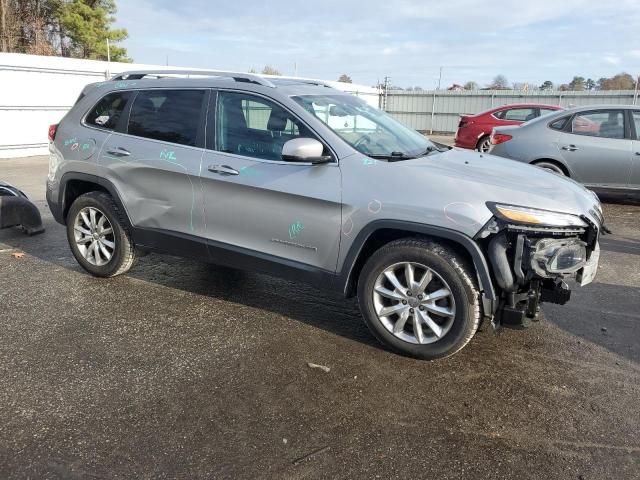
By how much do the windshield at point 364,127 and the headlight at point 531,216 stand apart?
0.92 metres

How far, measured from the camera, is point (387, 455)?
2645 millimetres

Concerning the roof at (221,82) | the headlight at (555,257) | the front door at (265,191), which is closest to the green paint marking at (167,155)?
the front door at (265,191)

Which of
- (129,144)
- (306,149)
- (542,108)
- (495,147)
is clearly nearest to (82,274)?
(129,144)

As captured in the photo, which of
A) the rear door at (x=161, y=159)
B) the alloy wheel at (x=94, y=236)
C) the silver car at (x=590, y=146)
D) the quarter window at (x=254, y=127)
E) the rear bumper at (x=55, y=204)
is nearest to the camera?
the quarter window at (x=254, y=127)

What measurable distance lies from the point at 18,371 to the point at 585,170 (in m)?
7.73

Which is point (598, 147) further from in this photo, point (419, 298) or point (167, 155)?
point (167, 155)

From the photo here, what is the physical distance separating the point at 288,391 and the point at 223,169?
1.78 meters

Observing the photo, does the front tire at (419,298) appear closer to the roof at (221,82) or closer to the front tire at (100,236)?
the roof at (221,82)

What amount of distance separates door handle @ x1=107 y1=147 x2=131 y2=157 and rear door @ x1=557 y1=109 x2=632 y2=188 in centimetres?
636

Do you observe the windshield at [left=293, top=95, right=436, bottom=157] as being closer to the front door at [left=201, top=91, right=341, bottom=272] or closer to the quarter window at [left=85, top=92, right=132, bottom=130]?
the front door at [left=201, top=91, right=341, bottom=272]

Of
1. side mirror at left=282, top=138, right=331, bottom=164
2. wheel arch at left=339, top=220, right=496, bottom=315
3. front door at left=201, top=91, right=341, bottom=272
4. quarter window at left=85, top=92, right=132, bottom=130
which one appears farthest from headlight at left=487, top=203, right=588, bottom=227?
quarter window at left=85, top=92, right=132, bottom=130

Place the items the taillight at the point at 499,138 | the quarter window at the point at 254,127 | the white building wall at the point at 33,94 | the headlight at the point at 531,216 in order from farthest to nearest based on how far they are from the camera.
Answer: the white building wall at the point at 33,94 → the taillight at the point at 499,138 → the quarter window at the point at 254,127 → the headlight at the point at 531,216

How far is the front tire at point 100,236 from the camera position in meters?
4.84

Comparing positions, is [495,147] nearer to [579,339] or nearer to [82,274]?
[579,339]
